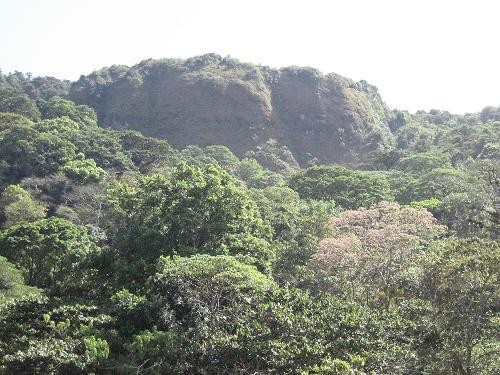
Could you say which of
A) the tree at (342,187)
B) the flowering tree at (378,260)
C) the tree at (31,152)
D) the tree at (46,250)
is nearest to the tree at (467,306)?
the flowering tree at (378,260)

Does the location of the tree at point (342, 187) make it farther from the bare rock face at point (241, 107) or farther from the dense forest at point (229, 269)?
the bare rock face at point (241, 107)

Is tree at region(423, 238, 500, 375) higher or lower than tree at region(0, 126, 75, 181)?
lower

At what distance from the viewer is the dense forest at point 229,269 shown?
13719mm

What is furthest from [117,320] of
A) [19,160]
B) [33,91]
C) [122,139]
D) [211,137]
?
[33,91]

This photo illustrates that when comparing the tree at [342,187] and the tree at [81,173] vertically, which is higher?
the tree at [342,187]

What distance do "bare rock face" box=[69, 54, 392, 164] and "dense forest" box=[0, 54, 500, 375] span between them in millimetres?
27677

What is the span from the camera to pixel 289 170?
69375 mm

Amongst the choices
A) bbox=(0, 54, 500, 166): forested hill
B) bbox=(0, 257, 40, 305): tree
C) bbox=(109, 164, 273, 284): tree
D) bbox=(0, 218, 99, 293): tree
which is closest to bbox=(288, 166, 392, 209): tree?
bbox=(109, 164, 273, 284): tree

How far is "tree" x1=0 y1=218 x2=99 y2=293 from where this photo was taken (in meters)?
23.4

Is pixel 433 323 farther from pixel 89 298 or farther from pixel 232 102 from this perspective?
pixel 232 102

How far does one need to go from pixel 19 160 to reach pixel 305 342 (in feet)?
114

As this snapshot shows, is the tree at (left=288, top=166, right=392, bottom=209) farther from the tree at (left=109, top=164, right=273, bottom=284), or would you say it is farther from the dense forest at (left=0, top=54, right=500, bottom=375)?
the tree at (left=109, top=164, right=273, bottom=284)

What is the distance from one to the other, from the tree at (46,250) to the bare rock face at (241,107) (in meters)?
49.2

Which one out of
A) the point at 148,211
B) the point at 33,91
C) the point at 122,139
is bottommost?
the point at 148,211
